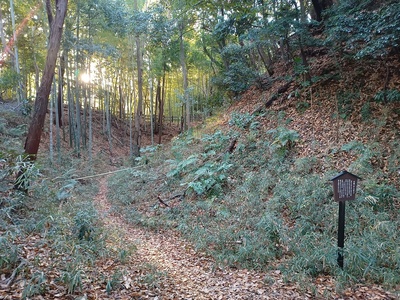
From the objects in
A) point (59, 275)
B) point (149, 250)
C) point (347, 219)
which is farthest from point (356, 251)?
point (59, 275)

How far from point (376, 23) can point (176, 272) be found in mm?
7030

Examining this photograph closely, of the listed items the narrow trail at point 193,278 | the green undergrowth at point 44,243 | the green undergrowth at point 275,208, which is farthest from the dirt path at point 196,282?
the green undergrowth at point 44,243

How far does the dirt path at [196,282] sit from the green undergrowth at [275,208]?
0.68ft

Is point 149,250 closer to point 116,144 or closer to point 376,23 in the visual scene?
point 376,23

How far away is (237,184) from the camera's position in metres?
7.48

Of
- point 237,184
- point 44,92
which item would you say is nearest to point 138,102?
point 44,92

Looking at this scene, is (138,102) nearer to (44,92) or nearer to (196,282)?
(44,92)

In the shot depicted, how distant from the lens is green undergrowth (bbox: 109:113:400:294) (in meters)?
3.86

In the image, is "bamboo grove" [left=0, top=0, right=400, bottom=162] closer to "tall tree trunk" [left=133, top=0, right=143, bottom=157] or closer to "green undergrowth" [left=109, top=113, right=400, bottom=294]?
"tall tree trunk" [left=133, top=0, right=143, bottom=157]

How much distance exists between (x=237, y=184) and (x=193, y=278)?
388cm

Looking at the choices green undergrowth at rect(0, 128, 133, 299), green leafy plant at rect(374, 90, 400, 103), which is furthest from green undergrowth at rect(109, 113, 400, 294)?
green undergrowth at rect(0, 128, 133, 299)

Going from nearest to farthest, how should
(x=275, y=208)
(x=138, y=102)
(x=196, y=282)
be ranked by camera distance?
(x=196, y=282)
(x=275, y=208)
(x=138, y=102)

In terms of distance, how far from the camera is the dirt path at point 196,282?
3.27m

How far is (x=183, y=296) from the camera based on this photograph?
3311mm
